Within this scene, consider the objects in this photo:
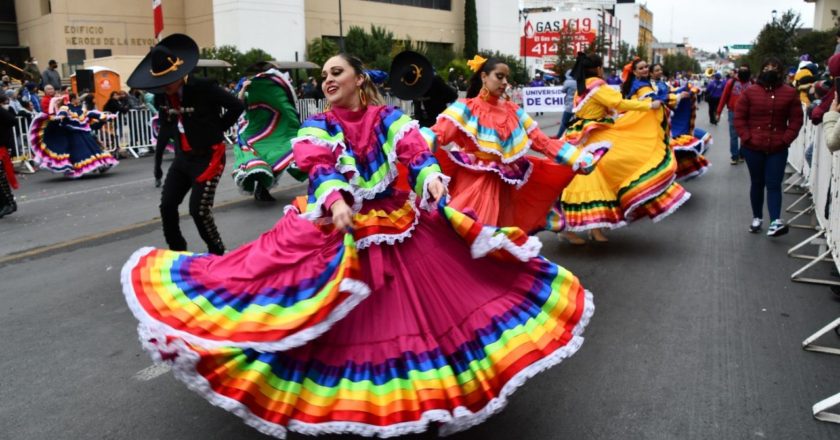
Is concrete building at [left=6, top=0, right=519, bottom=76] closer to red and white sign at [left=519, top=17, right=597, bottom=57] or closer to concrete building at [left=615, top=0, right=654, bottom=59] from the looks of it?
red and white sign at [left=519, top=17, right=597, bottom=57]

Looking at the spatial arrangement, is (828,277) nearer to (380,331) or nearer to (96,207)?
(380,331)

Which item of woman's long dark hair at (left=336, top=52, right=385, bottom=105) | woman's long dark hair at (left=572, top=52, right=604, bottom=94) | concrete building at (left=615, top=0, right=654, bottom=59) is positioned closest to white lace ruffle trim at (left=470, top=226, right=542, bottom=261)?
woman's long dark hair at (left=336, top=52, right=385, bottom=105)

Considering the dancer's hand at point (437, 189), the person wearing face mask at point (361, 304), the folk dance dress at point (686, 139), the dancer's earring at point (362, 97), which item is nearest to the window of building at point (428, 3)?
the folk dance dress at point (686, 139)

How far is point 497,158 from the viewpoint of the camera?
5.56m

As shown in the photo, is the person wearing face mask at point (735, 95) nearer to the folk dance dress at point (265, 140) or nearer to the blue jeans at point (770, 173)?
the blue jeans at point (770, 173)

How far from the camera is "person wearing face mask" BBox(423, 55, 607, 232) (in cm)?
550

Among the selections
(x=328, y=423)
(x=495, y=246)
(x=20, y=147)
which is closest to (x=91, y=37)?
(x=20, y=147)

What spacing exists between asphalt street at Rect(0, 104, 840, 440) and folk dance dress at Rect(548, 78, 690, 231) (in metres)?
0.41

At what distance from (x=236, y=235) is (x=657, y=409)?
553 centimetres

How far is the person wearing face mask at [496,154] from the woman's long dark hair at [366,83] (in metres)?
1.44

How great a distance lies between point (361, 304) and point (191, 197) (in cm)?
310

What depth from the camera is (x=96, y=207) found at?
1037 cm

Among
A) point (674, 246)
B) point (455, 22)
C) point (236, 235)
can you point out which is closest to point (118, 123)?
point (236, 235)

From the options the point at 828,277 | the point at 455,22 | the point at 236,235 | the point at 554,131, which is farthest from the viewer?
the point at 455,22
